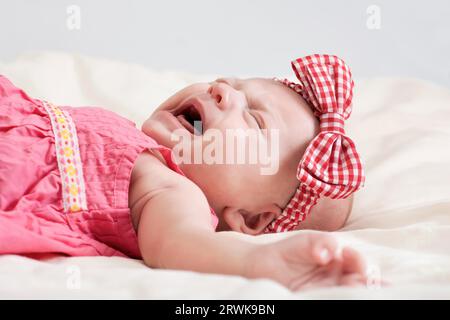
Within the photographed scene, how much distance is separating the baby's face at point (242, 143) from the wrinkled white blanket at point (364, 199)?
177 millimetres

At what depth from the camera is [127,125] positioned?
4.16 feet

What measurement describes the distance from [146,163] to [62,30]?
1.23 metres

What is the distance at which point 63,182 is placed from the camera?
1.06 meters

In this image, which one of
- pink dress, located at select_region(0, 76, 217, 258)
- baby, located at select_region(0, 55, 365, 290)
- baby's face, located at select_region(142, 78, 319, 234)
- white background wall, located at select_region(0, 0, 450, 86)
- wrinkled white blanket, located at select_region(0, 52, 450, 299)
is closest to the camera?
wrinkled white blanket, located at select_region(0, 52, 450, 299)

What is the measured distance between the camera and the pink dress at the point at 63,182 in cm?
98

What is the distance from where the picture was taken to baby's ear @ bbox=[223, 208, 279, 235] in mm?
1275

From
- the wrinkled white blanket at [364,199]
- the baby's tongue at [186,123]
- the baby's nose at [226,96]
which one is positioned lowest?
the wrinkled white blanket at [364,199]

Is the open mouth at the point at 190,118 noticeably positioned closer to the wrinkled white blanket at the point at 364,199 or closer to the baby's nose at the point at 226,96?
the baby's nose at the point at 226,96

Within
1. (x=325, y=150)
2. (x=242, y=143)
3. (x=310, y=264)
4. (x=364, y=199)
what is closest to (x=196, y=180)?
(x=242, y=143)

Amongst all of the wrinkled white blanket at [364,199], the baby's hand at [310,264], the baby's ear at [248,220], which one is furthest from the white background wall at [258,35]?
the baby's hand at [310,264]

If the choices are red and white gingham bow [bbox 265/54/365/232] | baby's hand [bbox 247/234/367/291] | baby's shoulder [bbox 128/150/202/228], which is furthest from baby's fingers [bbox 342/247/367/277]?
red and white gingham bow [bbox 265/54/365/232]

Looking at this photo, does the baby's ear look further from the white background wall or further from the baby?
the white background wall

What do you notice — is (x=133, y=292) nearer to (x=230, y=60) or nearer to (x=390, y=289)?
(x=390, y=289)

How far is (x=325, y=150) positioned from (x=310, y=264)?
0.53 metres
